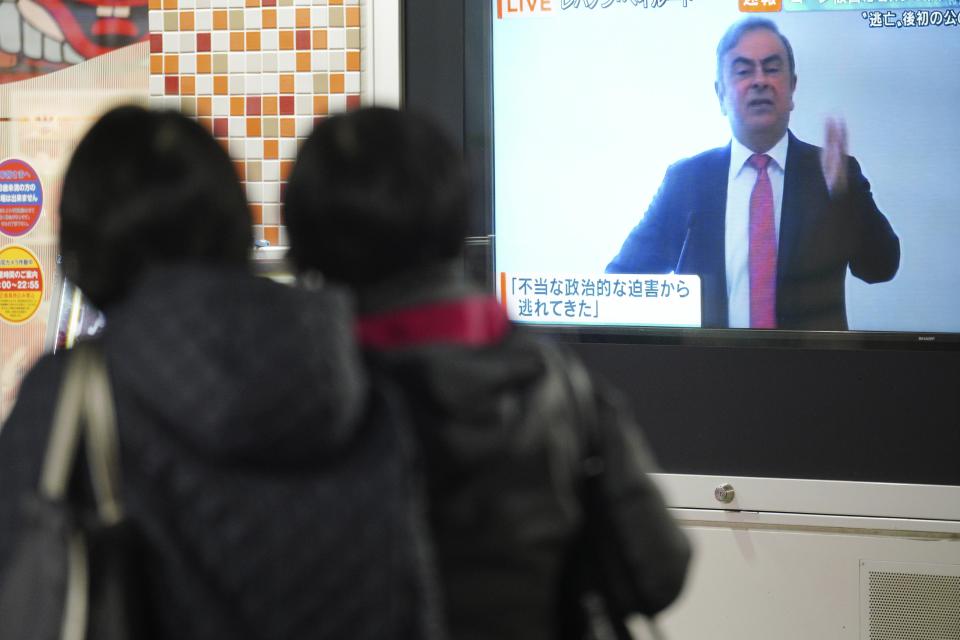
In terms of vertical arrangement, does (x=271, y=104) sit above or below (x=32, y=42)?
below

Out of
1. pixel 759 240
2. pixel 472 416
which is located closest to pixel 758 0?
pixel 759 240

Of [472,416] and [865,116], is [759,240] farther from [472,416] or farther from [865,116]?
[472,416]

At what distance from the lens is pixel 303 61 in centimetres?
278

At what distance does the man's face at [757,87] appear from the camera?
2.53 metres

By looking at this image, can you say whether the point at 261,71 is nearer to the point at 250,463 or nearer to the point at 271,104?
the point at 271,104

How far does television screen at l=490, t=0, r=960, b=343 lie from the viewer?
2480 mm

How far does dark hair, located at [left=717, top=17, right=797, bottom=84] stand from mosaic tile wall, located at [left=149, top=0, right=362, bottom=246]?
882mm

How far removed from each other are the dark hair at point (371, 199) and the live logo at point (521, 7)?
1610 millimetres

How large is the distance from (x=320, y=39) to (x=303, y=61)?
0.07m

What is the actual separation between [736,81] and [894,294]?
23.7 inches

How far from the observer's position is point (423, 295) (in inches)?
43.4

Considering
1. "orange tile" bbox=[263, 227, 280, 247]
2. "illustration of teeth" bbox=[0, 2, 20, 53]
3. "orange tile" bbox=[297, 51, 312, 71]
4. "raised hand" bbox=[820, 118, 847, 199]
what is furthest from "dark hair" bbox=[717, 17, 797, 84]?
"illustration of teeth" bbox=[0, 2, 20, 53]

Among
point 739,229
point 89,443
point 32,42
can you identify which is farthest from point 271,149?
point 89,443

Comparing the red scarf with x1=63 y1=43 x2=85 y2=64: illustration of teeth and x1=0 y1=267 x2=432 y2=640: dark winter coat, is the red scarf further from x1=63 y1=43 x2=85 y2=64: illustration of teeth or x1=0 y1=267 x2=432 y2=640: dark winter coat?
x1=63 y1=43 x2=85 y2=64: illustration of teeth
